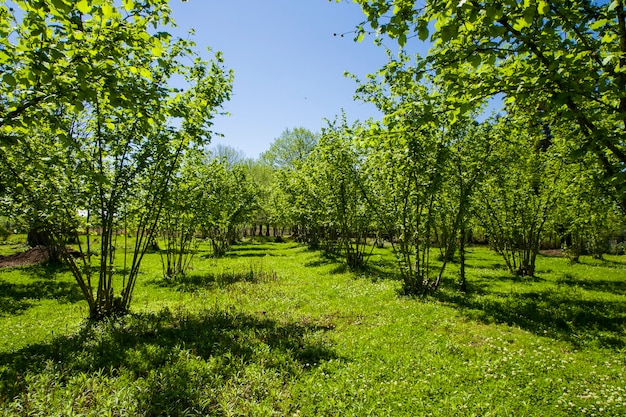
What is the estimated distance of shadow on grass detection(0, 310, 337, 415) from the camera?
629cm

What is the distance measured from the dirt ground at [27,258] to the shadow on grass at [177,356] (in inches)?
732

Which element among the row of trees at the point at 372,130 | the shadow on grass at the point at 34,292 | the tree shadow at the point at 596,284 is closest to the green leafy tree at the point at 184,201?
the row of trees at the point at 372,130

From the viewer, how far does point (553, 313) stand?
1150 centimetres

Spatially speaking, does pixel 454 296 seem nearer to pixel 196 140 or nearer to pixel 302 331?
pixel 302 331

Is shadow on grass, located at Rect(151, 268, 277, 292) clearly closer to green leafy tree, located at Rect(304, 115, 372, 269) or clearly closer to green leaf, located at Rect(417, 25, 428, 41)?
green leafy tree, located at Rect(304, 115, 372, 269)

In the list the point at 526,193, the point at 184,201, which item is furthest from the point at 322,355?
the point at 526,193

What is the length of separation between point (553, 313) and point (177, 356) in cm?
1183

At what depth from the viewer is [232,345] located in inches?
332

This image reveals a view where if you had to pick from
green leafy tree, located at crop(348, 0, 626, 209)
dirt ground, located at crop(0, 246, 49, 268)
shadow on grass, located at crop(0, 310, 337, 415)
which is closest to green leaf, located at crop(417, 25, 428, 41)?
green leafy tree, located at crop(348, 0, 626, 209)

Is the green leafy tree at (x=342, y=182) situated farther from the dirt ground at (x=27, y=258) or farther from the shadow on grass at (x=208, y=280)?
the dirt ground at (x=27, y=258)

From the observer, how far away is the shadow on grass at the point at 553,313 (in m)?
9.56

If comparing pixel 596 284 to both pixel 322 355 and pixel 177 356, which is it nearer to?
pixel 322 355

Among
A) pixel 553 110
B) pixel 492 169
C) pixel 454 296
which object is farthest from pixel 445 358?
pixel 492 169

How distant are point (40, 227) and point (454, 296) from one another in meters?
15.1
